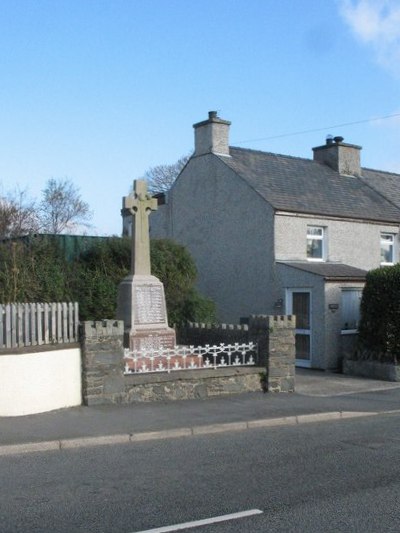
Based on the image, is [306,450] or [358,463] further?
[306,450]

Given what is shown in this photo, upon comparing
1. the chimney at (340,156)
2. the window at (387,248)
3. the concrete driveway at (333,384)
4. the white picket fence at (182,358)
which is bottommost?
the concrete driveway at (333,384)

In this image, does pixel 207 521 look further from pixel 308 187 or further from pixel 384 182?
pixel 384 182

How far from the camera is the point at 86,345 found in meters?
11.4

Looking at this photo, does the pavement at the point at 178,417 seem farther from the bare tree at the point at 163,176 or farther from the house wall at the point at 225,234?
the bare tree at the point at 163,176

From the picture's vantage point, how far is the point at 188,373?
41.1 ft

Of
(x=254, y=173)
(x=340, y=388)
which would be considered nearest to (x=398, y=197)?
(x=254, y=173)

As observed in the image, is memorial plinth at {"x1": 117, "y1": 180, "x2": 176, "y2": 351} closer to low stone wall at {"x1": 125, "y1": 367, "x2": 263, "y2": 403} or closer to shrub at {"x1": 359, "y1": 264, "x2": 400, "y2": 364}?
low stone wall at {"x1": 125, "y1": 367, "x2": 263, "y2": 403}

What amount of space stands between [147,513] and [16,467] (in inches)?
98.0

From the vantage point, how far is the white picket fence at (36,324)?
10891mm

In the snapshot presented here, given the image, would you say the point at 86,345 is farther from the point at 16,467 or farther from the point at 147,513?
the point at 147,513

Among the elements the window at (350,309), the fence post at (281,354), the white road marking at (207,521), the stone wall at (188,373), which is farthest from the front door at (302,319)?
the white road marking at (207,521)

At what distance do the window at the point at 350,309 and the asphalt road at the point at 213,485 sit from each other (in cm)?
950

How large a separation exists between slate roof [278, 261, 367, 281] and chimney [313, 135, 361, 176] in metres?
6.46

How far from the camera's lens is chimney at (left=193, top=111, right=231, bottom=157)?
2306 cm
